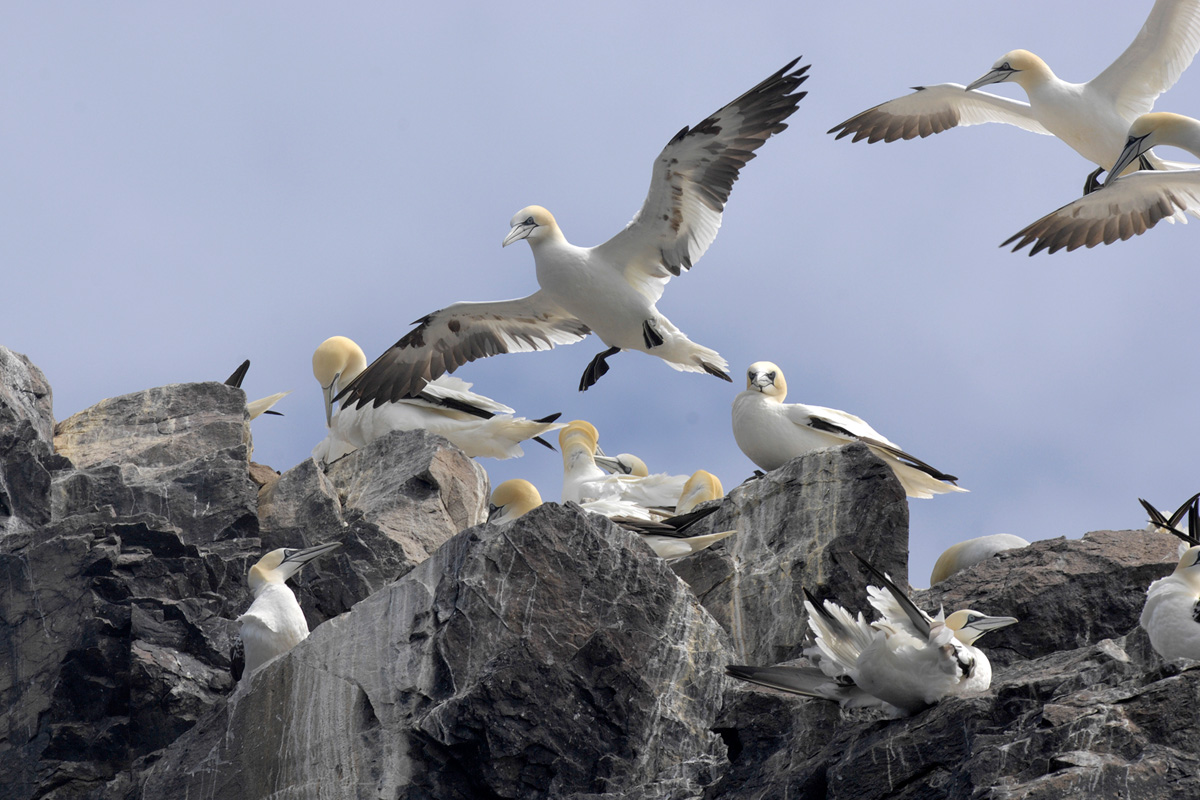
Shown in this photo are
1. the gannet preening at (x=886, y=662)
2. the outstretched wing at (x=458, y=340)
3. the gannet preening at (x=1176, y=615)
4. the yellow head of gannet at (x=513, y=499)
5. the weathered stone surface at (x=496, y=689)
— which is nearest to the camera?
the gannet preening at (x=886, y=662)

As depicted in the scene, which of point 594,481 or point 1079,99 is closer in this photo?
point 594,481

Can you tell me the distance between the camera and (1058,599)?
678cm

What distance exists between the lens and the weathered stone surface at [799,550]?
7176 mm

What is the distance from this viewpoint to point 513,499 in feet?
29.8

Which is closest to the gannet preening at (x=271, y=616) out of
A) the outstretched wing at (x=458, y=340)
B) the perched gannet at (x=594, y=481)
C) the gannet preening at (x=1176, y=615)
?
the perched gannet at (x=594, y=481)

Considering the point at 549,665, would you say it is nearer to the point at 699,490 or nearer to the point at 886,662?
the point at 886,662

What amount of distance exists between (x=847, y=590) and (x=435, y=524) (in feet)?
9.58

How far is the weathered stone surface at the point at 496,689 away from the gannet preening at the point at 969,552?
3017 mm

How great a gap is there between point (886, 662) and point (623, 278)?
Result: 5.70 m

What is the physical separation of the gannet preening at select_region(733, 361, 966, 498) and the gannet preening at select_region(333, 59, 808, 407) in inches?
42.5

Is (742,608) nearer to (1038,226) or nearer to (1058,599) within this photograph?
(1058,599)

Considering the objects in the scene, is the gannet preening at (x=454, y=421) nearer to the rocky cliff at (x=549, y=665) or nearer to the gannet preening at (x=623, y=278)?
the gannet preening at (x=623, y=278)

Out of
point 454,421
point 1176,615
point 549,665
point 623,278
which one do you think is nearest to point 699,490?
point 623,278

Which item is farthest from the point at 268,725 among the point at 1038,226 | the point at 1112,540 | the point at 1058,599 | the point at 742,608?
the point at 1038,226
